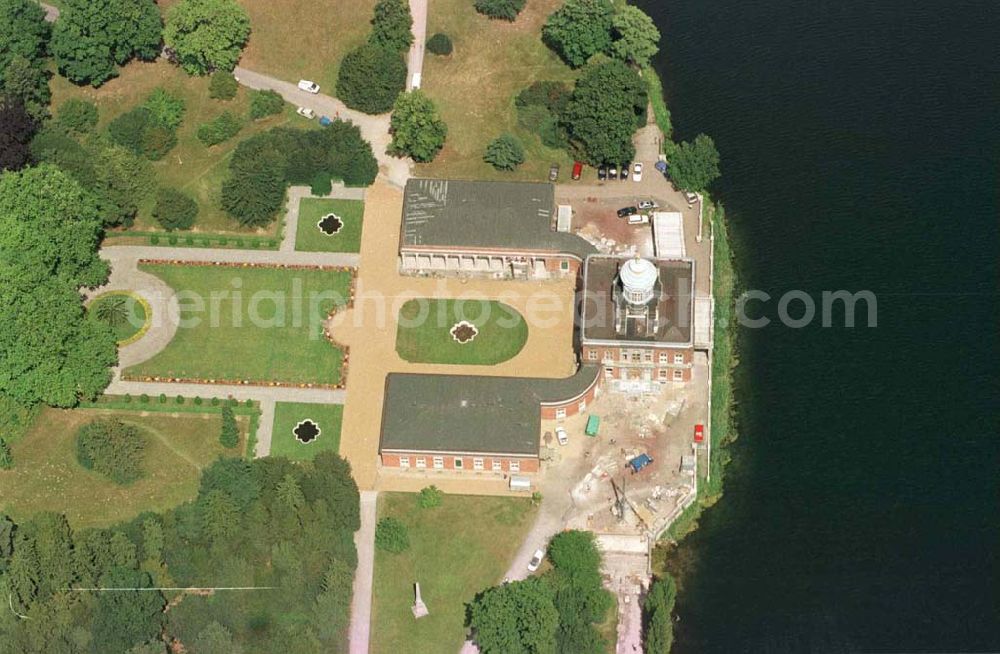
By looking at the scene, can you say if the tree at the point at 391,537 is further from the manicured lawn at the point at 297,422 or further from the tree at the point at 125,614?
the tree at the point at 125,614

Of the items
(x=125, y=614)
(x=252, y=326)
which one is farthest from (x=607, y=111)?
(x=125, y=614)

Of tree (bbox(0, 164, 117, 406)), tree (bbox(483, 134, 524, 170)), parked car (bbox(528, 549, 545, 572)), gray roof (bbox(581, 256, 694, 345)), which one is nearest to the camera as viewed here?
parked car (bbox(528, 549, 545, 572))

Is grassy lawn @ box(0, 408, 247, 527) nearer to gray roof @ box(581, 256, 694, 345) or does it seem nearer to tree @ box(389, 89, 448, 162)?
tree @ box(389, 89, 448, 162)

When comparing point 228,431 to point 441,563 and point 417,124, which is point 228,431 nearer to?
point 441,563

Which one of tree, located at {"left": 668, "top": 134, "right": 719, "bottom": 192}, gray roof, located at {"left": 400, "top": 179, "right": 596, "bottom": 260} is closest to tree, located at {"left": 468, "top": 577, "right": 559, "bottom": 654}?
gray roof, located at {"left": 400, "top": 179, "right": 596, "bottom": 260}

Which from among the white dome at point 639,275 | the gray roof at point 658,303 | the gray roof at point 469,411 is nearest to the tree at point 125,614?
the gray roof at point 469,411

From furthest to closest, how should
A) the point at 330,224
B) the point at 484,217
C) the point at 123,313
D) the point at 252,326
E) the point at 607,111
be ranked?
the point at 330,224
the point at 607,111
the point at 123,313
the point at 484,217
the point at 252,326
